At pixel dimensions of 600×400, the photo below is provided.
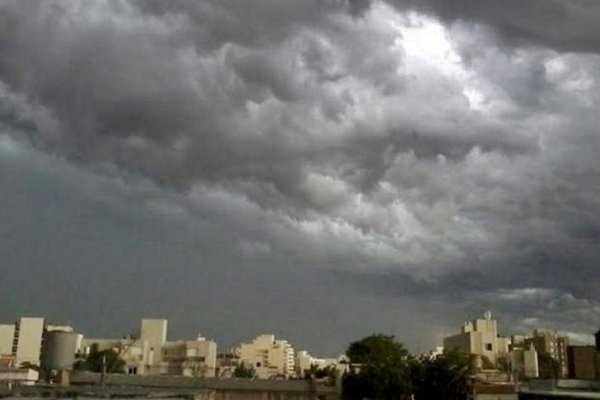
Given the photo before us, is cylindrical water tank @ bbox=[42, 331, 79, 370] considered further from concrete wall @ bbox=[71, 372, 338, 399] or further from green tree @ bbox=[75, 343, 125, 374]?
concrete wall @ bbox=[71, 372, 338, 399]

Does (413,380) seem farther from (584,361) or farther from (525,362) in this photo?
(525,362)

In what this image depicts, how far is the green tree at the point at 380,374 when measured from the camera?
10038cm

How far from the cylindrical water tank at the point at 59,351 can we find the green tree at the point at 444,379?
9187 centimetres

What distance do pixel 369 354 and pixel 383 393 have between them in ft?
91.3

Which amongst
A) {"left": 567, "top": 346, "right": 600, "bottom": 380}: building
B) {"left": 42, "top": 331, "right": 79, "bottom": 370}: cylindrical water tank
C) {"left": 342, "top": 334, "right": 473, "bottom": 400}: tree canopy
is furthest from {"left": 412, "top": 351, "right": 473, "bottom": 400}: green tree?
{"left": 42, "top": 331, "right": 79, "bottom": 370}: cylindrical water tank

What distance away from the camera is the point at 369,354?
128500 mm

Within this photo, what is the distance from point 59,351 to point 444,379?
101058 millimetres

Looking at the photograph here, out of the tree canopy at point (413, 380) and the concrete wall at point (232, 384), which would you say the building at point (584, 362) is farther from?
the concrete wall at point (232, 384)

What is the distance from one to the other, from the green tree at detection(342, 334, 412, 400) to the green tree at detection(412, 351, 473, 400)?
226cm

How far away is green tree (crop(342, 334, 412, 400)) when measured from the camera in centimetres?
10038

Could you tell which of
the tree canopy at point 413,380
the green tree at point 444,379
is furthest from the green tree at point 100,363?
the green tree at point 444,379

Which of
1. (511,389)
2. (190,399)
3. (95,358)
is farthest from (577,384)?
(95,358)

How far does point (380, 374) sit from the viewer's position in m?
102

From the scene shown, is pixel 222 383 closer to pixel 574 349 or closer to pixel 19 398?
pixel 574 349
